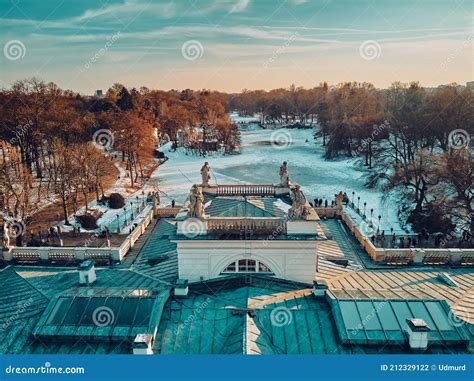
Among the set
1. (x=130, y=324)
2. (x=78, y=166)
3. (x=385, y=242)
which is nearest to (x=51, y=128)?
(x=78, y=166)

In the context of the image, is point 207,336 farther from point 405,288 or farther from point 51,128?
point 51,128

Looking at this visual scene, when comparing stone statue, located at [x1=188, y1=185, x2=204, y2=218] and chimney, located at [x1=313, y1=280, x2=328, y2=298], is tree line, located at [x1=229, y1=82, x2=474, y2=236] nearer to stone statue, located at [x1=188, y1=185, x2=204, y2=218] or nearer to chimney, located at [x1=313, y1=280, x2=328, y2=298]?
chimney, located at [x1=313, y1=280, x2=328, y2=298]

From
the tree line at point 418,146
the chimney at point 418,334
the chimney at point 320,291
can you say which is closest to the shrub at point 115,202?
the tree line at point 418,146

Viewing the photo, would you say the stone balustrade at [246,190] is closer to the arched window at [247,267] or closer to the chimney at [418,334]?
the arched window at [247,267]

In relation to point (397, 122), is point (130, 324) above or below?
below

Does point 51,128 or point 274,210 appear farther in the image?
point 51,128

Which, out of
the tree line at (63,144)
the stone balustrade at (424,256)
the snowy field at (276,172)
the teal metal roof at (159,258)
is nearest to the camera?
the teal metal roof at (159,258)

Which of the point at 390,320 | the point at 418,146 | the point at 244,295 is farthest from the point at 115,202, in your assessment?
the point at 418,146

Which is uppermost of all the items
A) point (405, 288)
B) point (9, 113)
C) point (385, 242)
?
point (9, 113)

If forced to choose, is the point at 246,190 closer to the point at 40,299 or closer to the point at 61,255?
the point at 61,255
